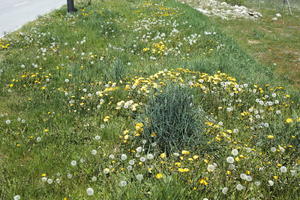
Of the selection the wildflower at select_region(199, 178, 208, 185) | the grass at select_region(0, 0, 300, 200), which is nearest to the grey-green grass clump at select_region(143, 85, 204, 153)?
the grass at select_region(0, 0, 300, 200)

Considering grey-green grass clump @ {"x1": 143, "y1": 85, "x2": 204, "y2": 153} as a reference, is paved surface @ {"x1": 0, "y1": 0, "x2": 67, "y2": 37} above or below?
below

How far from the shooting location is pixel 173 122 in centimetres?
423

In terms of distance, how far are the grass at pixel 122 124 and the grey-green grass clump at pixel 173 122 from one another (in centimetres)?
14

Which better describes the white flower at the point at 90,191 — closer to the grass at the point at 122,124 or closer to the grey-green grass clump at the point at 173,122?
the grass at the point at 122,124

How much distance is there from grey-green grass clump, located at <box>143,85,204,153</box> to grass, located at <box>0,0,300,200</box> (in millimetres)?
139

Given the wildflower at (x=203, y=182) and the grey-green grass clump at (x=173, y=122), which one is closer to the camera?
the wildflower at (x=203, y=182)

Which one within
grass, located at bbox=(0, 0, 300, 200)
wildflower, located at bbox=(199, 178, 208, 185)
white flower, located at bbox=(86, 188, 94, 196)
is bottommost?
grass, located at bbox=(0, 0, 300, 200)

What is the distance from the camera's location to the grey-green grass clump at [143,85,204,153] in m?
4.09

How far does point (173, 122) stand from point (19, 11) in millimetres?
14760

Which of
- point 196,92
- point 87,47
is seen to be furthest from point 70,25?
point 196,92

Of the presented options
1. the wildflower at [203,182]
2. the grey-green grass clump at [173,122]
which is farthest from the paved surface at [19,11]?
the wildflower at [203,182]

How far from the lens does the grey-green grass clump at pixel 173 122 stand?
4.09 meters

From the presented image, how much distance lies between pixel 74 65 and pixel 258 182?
18.1 ft

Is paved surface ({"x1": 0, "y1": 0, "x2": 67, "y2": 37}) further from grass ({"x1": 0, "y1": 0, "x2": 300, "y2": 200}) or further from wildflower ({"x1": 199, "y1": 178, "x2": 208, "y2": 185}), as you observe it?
wildflower ({"x1": 199, "y1": 178, "x2": 208, "y2": 185})
